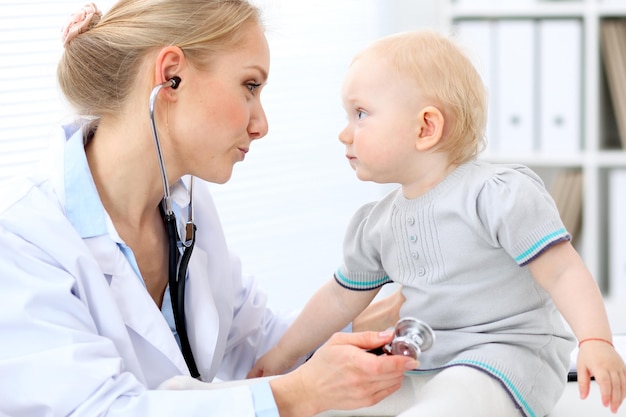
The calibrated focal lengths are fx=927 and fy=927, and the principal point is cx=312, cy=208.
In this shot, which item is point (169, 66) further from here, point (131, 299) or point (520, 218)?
point (520, 218)

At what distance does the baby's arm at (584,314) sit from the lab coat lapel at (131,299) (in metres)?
0.58

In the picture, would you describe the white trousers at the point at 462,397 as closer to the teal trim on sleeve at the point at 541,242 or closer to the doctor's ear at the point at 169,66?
the teal trim on sleeve at the point at 541,242

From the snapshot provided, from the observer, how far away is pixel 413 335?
119 cm

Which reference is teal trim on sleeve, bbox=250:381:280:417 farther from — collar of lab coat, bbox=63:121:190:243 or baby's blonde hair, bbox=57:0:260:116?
baby's blonde hair, bbox=57:0:260:116

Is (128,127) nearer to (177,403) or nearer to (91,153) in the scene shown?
(91,153)

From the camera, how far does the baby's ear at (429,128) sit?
1.47 m

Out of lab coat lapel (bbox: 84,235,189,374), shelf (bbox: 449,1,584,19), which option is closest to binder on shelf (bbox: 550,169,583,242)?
shelf (bbox: 449,1,584,19)

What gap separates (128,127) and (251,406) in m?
0.52

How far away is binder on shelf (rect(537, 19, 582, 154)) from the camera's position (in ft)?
10.3

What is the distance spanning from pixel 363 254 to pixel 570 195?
1.85 meters

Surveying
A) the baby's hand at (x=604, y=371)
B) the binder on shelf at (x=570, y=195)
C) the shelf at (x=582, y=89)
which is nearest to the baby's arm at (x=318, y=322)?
the baby's hand at (x=604, y=371)

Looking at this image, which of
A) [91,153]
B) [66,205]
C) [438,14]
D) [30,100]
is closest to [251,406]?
[66,205]

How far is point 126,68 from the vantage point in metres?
1.52

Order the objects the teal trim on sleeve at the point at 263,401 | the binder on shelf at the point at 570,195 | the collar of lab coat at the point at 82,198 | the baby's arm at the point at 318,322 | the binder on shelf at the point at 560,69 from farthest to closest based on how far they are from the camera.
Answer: the binder on shelf at the point at 570,195 → the binder on shelf at the point at 560,69 → the baby's arm at the point at 318,322 → the collar of lab coat at the point at 82,198 → the teal trim on sleeve at the point at 263,401
